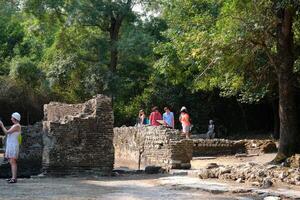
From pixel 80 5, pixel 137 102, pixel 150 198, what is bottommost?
pixel 150 198

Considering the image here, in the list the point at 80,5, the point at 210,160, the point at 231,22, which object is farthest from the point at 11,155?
the point at 80,5

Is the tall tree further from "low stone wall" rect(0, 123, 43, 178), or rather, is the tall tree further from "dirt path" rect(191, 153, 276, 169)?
"low stone wall" rect(0, 123, 43, 178)

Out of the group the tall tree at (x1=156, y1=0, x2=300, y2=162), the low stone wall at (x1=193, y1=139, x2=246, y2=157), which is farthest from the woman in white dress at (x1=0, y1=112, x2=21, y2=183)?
the low stone wall at (x1=193, y1=139, x2=246, y2=157)

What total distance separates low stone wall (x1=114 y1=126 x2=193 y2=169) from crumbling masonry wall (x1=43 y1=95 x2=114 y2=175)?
2.24 meters

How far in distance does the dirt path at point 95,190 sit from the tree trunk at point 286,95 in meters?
4.66

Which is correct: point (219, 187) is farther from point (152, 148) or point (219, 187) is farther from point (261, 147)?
point (261, 147)

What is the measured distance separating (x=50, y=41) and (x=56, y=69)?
10330mm

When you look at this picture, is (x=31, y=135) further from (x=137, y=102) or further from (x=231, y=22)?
(x=137, y=102)

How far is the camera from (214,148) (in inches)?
973

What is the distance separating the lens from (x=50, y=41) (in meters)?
43.7

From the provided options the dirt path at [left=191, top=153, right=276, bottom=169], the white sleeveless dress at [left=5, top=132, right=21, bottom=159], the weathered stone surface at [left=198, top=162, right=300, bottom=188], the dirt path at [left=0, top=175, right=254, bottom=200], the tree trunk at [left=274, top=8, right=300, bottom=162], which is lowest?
the dirt path at [left=0, top=175, right=254, bottom=200]

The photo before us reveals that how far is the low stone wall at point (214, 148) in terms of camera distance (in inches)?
961

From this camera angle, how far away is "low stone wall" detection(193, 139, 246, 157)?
2441cm

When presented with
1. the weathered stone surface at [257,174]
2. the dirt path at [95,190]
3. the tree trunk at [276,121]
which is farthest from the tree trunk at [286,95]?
the tree trunk at [276,121]
